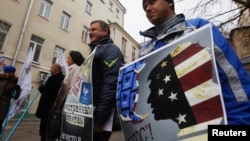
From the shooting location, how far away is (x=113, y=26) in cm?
1886

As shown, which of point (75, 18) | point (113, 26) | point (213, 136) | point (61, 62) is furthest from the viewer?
point (113, 26)

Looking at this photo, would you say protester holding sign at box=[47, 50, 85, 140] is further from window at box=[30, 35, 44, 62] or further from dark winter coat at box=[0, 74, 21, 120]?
window at box=[30, 35, 44, 62]

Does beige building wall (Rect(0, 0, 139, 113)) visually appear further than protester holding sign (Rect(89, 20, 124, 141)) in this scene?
Yes

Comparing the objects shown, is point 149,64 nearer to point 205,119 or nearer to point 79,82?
point 205,119

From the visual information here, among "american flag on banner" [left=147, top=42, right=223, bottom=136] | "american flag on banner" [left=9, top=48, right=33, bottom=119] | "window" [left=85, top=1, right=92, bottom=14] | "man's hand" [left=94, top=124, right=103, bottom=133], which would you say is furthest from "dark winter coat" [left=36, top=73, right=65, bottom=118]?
"window" [left=85, top=1, right=92, bottom=14]

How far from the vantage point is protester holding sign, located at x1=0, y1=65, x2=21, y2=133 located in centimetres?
367

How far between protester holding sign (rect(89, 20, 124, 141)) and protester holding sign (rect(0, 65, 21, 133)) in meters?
2.67

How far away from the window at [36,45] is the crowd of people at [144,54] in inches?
382

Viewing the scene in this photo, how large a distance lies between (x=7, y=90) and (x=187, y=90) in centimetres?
400

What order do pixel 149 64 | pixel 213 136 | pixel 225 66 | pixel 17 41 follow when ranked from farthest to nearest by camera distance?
1. pixel 17 41
2. pixel 149 64
3. pixel 225 66
4. pixel 213 136

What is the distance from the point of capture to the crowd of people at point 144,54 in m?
0.80

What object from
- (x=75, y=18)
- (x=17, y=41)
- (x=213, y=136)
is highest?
(x=75, y=18)

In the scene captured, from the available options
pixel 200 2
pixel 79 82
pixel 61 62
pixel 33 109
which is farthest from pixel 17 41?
pixel 79 82

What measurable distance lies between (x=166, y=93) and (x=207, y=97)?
0.20 m
